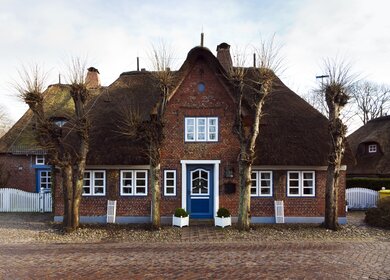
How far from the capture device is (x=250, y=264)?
9.72m

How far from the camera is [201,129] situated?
17.1m

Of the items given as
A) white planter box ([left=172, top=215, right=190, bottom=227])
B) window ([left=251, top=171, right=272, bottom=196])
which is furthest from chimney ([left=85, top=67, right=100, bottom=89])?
window ([left=251, top=171, right=272, bottom=196])

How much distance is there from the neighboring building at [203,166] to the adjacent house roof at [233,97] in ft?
0.15

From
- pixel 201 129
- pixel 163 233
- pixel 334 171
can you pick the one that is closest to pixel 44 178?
pixel 201 129

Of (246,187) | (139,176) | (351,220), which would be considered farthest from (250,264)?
(351,220)

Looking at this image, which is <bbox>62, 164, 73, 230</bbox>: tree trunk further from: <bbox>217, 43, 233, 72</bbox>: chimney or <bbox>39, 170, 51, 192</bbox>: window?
<bbox>217, 43, 233, 72</bbox>: chimney

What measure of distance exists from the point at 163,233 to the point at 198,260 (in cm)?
447

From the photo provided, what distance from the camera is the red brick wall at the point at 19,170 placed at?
24.0 m

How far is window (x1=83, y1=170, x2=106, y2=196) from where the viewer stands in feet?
57.1

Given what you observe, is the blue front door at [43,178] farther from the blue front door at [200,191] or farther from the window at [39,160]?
the blue front door at [200,191]

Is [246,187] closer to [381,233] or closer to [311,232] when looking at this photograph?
[311,232]

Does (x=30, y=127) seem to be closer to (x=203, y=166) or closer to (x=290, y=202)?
(x=203, y=166)

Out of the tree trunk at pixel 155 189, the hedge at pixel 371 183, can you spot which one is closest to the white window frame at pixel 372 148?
the hedge at pixel 371 183

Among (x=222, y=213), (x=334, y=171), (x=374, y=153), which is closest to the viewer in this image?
(x=334, y=171)
